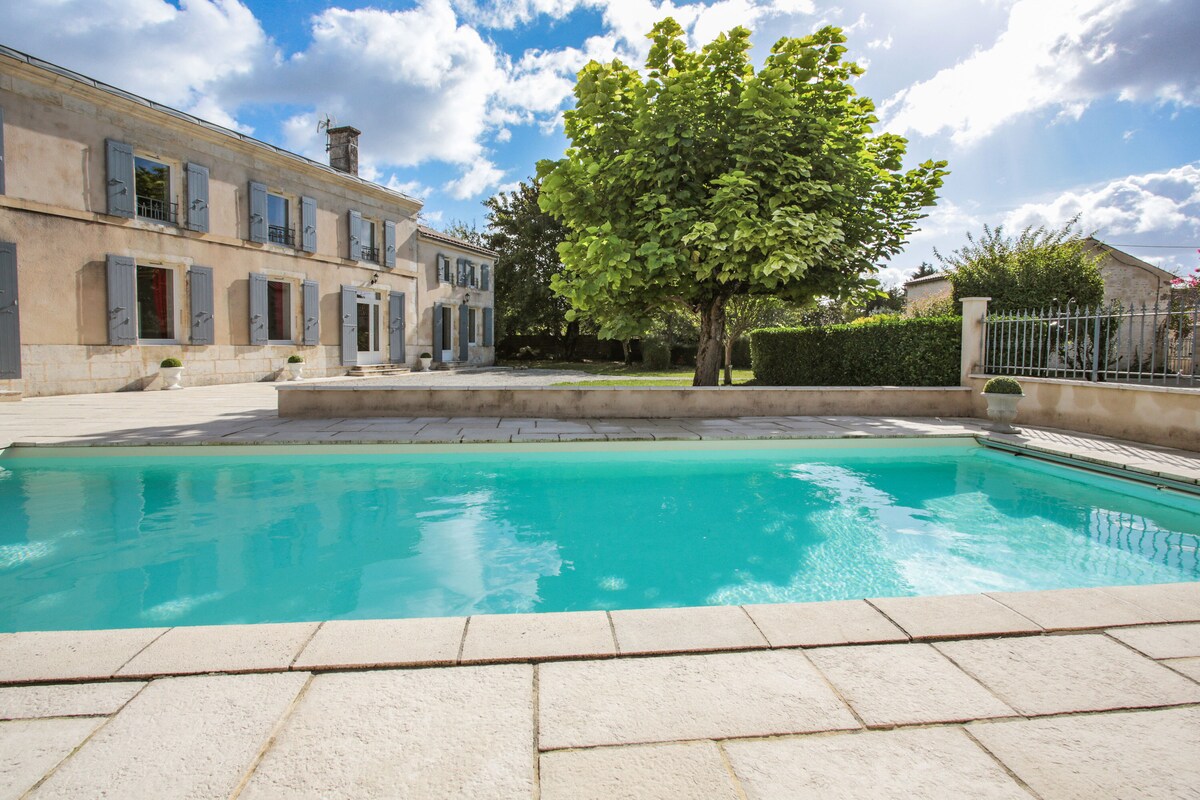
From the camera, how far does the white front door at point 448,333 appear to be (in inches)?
966

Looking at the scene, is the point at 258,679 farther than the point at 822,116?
No

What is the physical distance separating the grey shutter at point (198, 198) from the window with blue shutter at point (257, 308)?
1.68 metres

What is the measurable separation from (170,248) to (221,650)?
1569 cm

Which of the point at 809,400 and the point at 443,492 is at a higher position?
the point at 809,400

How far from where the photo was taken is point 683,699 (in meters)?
2.08

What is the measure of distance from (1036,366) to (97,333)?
18.3 meters

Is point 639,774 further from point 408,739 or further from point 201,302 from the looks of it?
point 201,302

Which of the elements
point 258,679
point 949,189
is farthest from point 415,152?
point 258,679

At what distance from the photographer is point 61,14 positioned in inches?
463

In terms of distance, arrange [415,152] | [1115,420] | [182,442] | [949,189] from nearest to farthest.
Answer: [182,442] < [1115,420] < [949,189] < [415,152]

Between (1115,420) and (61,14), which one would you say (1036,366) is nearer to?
(1115,420)

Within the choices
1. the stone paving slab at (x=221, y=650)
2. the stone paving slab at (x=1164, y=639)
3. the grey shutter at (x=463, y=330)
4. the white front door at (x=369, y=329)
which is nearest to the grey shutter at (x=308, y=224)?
the white front door at (x=369, y=329)

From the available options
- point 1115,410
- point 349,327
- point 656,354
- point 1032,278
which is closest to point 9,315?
point 349,327

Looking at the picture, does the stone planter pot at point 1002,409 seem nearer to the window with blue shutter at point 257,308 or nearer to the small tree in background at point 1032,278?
the small tree in background at point 1032,278
